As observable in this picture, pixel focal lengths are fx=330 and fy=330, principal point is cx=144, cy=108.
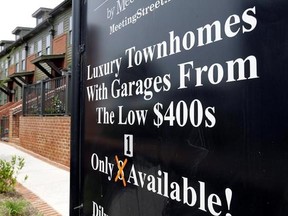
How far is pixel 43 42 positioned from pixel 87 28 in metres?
20.3

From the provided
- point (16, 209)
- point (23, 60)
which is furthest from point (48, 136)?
point (23, 60)

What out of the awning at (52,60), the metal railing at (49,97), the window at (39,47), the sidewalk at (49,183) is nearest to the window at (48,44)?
the window at (39,47)

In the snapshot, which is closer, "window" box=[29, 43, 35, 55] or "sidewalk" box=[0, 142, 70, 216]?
"sidewalk" box=[0, 142, 70, 216]

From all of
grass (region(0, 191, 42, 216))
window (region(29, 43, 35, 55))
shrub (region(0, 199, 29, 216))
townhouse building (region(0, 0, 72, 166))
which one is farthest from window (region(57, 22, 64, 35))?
shrub (region(0, 199, 29, 216))

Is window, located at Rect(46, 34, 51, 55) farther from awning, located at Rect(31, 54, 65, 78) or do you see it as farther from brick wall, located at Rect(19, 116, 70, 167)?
brick wall, located at Rect(19, 116, 70, 167)

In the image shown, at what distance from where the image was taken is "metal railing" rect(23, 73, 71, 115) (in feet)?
30.0

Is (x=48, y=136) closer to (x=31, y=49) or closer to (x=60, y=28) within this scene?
(x=60, y=28)

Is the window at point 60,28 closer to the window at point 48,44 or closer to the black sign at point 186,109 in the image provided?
the window at point 48,44

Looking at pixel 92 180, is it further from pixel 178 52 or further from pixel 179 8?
pixel 179 8

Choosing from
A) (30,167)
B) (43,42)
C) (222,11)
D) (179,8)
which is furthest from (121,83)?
(43,42)

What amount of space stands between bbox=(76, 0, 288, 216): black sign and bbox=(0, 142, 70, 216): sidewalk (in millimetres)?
3607

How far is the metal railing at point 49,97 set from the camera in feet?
30.0

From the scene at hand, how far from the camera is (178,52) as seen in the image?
1241 millimetres

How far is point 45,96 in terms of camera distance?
1096 centimetres
